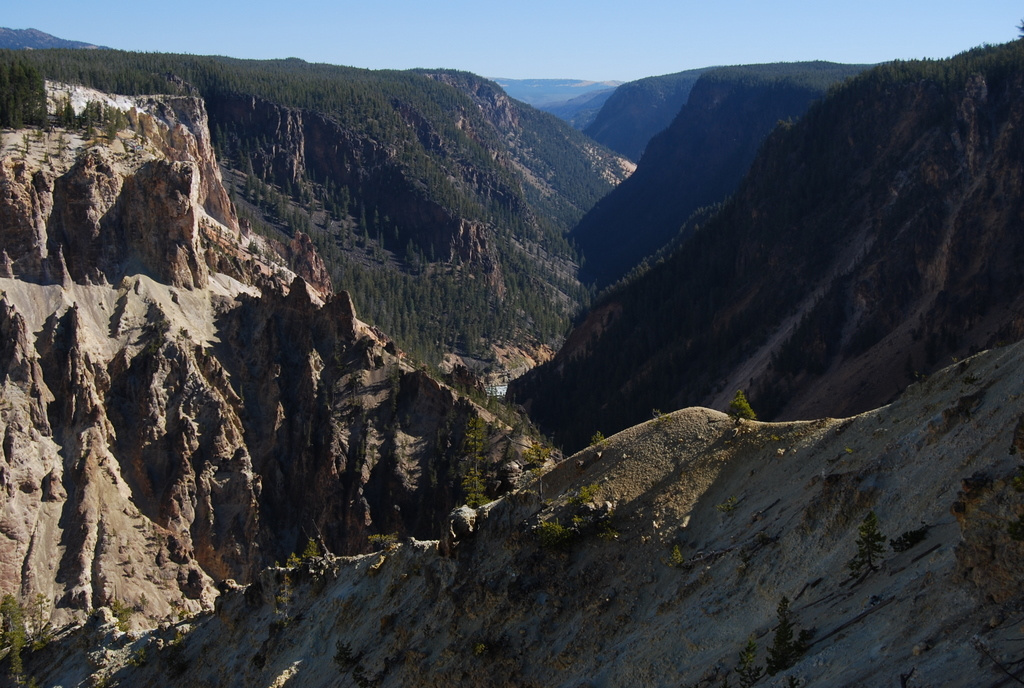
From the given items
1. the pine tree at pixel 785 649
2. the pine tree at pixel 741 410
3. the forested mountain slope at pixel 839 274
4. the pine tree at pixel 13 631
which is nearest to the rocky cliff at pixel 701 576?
the pine tree at pixel 785 649

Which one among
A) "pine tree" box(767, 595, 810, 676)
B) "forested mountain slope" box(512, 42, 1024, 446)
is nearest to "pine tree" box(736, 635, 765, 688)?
"pine tree" box(767, 595, 810, 676)

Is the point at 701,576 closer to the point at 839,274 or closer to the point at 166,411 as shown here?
the point at 166,411

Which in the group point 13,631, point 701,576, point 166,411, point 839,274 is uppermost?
point 166,411

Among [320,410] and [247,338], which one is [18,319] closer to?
[247,338]

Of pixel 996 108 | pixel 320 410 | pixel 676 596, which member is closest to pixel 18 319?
pixel 320 410

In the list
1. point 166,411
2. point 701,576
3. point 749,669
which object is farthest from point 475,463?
point 749,669

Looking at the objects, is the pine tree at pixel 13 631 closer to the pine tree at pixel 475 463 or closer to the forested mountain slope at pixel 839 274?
the pine tree at pixel 475 463

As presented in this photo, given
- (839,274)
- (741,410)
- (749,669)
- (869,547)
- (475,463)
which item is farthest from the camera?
(839,274)

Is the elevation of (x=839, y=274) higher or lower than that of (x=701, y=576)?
lower
